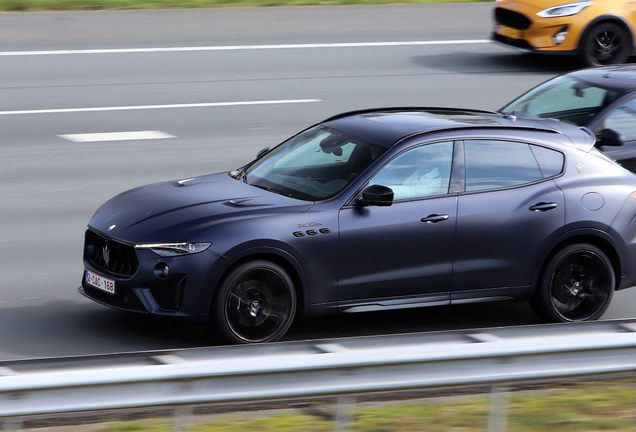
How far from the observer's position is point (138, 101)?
→ 14766mm

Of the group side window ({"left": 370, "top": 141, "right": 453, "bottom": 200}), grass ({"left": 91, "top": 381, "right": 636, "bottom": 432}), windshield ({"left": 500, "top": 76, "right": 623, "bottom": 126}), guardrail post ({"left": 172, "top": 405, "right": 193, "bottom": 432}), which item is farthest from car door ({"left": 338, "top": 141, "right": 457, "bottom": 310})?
windshield ({"left": 500, "top": 76, "right": 623, "bottom": 126})

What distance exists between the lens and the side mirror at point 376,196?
6.82 m

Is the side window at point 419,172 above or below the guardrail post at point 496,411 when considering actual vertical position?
above

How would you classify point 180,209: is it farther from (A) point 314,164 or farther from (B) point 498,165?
(B) point 498,165

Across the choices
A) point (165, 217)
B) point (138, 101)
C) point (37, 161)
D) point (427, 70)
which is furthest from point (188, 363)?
point (427, 70)

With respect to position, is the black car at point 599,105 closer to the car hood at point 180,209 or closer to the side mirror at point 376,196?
the side mirror at point 376,196

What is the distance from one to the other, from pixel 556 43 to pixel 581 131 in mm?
8982

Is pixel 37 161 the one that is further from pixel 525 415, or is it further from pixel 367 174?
pixel 525 415

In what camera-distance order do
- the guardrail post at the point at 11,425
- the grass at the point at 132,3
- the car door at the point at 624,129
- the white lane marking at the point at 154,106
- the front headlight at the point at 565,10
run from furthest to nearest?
the grass at the point at 132,3 → the front headlight at the point at 565,10 → the white lane marking at the point at 154,106 → the car door at the point at 624,129 → the guardrail post at the point at 11,425

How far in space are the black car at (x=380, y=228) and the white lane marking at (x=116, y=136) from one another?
5262 millimetres

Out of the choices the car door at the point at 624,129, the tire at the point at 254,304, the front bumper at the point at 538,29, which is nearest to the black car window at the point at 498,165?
the tire at the point at 254,304

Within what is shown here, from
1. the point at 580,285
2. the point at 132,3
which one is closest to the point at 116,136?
the point at 580,285

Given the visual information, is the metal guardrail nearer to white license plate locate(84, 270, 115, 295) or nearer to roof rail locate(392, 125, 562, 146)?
white license plate locate(84, 270, 115, 295)

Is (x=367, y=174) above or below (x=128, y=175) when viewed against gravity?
above
